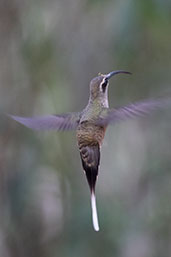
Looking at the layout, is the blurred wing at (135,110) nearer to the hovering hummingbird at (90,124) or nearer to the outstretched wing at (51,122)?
the hovering hummingbird at (90,124)

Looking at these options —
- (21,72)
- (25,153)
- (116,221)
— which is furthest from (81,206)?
(21,72)

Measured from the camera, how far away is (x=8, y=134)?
3.94m

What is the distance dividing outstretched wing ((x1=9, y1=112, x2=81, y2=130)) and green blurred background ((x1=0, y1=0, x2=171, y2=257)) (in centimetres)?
158

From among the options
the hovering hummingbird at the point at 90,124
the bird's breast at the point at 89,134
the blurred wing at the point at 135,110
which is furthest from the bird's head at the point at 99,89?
the blurred wing at the point at 135,110

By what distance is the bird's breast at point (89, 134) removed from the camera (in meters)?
2.04

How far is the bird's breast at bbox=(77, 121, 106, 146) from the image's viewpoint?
204 cm

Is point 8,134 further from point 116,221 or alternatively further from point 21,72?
point 116,221

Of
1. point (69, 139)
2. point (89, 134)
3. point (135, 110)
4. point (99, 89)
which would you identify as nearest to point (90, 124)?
point (89, 134)

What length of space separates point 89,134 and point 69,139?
234 cm

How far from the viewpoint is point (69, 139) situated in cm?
438

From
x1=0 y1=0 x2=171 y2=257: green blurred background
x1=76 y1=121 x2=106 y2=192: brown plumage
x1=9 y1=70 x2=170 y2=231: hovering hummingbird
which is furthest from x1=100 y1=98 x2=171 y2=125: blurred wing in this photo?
x1=0 y1=0 x2=171 y2=257: green blurred background

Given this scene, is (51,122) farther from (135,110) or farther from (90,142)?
(135,110)

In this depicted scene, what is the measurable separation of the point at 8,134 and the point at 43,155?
0.31 metres

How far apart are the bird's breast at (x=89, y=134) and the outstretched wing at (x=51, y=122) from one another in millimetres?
35
